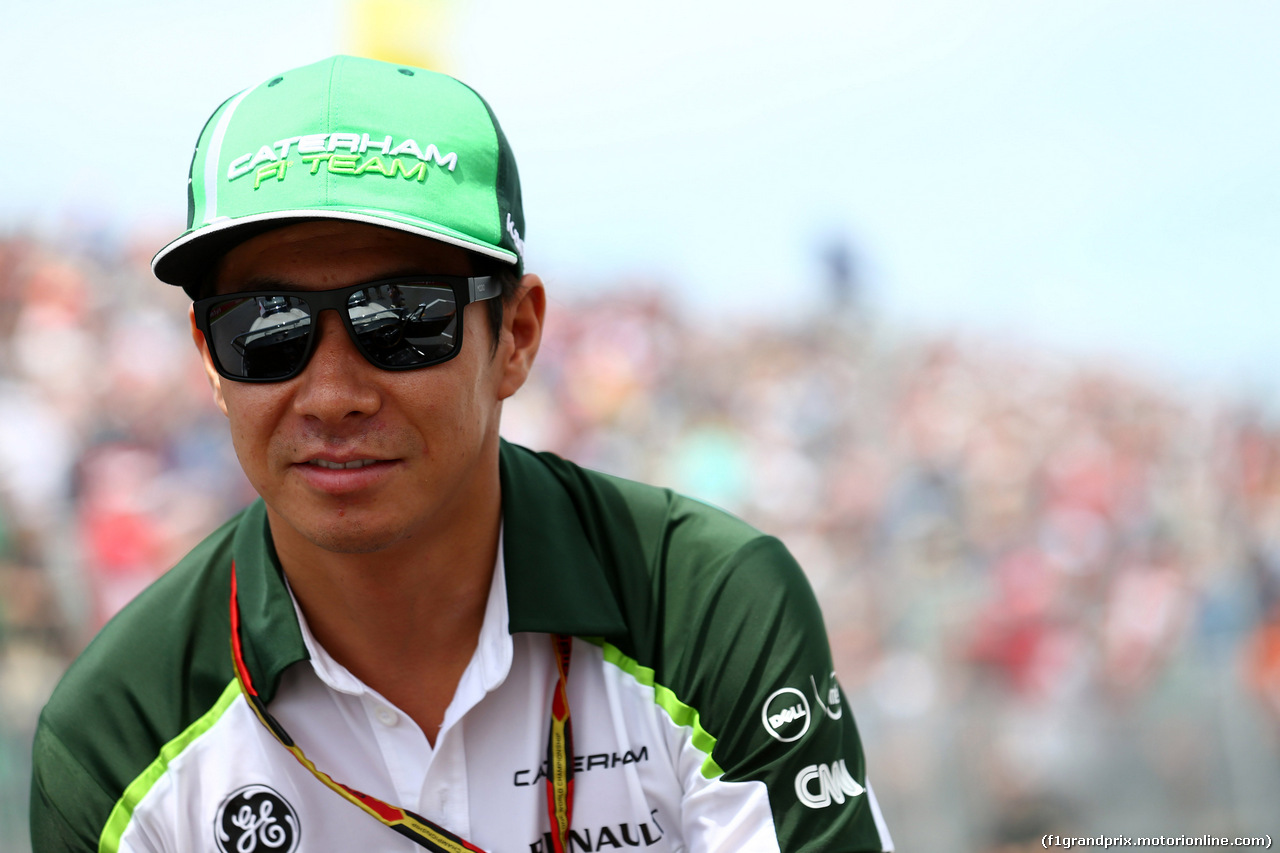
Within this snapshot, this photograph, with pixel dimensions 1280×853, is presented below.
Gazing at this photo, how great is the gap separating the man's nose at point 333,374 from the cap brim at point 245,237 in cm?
15

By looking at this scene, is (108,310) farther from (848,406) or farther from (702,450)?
(848,406)

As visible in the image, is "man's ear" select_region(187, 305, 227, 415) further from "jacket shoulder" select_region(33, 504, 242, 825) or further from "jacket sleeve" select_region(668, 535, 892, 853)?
"jacket sleeve" select_region(668, 535, 892, 853)

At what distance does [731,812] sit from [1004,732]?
3.85 metres

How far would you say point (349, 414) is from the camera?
177 centimetres

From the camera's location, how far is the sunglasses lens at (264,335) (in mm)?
1737

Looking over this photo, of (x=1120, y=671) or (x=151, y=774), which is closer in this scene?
(x=151, y=774)

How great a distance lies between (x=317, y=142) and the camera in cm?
176

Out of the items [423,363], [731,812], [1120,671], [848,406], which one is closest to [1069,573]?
[1120,671]

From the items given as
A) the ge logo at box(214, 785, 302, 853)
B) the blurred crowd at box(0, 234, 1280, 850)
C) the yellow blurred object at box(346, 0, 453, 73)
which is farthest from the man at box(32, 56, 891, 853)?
the yellow blurred object at box(346, 0, 453, 73)

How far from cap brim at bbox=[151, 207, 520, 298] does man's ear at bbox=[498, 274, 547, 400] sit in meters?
0.15

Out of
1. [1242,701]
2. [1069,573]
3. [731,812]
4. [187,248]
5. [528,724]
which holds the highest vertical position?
[187,248]

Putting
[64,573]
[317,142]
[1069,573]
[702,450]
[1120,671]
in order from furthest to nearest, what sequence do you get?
1. [702,450]
2. [1069,573]
3. [1120,671]
4. [64,573]
5. [317,142]

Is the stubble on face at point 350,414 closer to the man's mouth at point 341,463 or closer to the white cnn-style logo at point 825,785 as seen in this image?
the man's mouth at point 341,463

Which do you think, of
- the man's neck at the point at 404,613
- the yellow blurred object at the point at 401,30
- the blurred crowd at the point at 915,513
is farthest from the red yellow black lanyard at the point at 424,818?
the yellow blurred object at the point at 401,30
